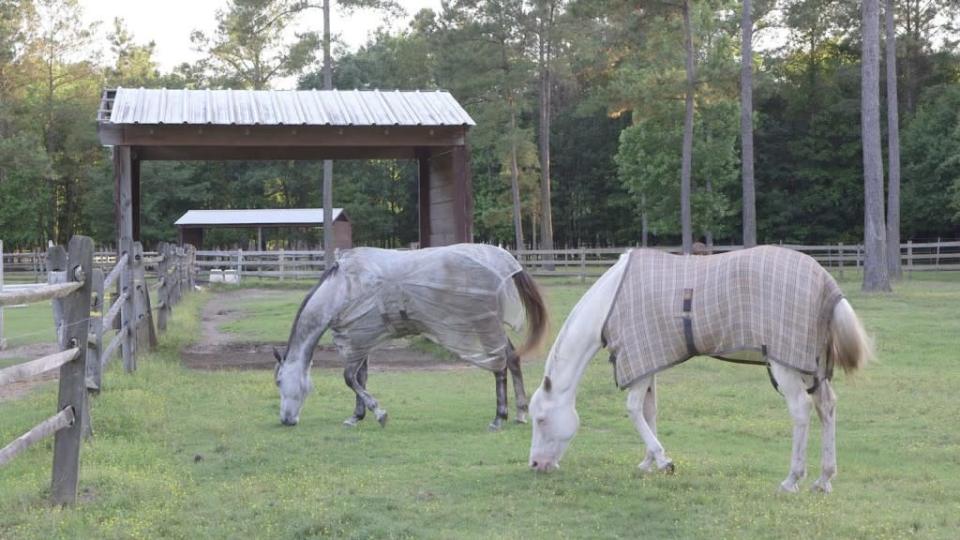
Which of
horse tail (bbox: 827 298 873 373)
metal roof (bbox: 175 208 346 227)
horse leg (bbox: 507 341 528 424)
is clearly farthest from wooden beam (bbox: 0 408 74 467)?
metal roof (bbox: 175 208 346 227)

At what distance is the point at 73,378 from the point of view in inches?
200

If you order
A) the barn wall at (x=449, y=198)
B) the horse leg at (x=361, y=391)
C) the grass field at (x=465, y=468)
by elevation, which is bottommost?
the grass field at (x=465, y=468)

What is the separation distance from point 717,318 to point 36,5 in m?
45.1

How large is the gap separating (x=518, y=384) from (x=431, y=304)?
942 mm

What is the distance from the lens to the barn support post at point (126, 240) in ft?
31.8

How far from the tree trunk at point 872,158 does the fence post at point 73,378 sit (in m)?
18.3

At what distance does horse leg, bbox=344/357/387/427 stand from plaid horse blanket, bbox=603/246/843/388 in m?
2.40

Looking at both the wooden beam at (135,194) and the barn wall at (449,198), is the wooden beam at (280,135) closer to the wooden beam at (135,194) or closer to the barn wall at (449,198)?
the barn wall at (449,198)

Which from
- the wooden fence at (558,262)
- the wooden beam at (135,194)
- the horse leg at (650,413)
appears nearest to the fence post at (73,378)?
the horse leg at (650,413)

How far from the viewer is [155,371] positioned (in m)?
9.87

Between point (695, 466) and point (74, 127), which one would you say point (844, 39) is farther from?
point (695, 466)

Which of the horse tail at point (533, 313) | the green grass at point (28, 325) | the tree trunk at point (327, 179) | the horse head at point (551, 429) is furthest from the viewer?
the tree trunk at point (327, 179)

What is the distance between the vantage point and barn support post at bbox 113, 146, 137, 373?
969 centimetres

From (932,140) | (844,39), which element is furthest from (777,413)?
(844,39)
